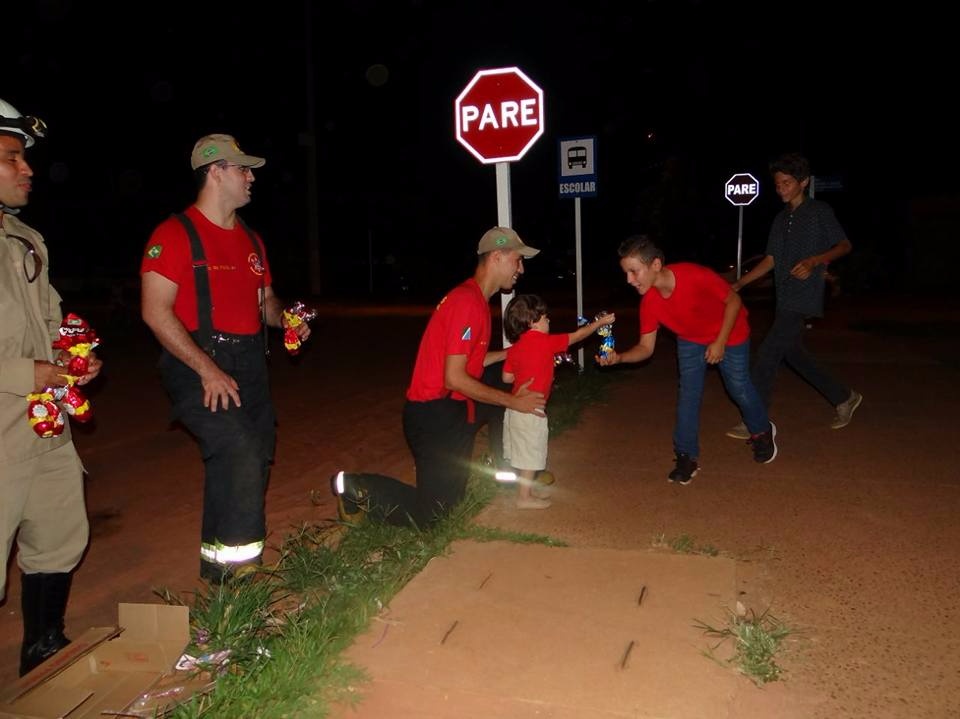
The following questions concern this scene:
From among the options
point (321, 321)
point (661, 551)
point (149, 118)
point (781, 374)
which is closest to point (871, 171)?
point (321, 321)

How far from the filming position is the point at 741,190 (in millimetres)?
20734

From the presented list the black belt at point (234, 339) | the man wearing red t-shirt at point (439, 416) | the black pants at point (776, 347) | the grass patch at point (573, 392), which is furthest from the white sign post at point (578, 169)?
the black belt at point (234, 339)

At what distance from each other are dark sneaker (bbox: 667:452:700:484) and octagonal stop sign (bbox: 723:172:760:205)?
1548cm

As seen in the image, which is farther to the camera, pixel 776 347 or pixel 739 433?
pixel 739 433

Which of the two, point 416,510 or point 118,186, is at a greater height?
point 118,186

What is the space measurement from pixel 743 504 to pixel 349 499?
239 cm

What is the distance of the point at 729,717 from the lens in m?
3.03

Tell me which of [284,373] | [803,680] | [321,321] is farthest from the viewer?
[321,321]

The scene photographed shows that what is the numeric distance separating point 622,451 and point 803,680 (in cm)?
359

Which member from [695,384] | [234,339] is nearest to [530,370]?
[695,384]

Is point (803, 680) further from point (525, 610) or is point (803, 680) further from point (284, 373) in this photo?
point (284, 373)

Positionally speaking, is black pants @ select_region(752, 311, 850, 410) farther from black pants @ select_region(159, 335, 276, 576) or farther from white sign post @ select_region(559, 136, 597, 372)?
black pants @ select_region(159, 335, 276, 576)

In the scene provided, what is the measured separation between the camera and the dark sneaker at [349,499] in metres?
4.89

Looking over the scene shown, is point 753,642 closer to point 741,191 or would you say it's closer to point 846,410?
point 846,410
